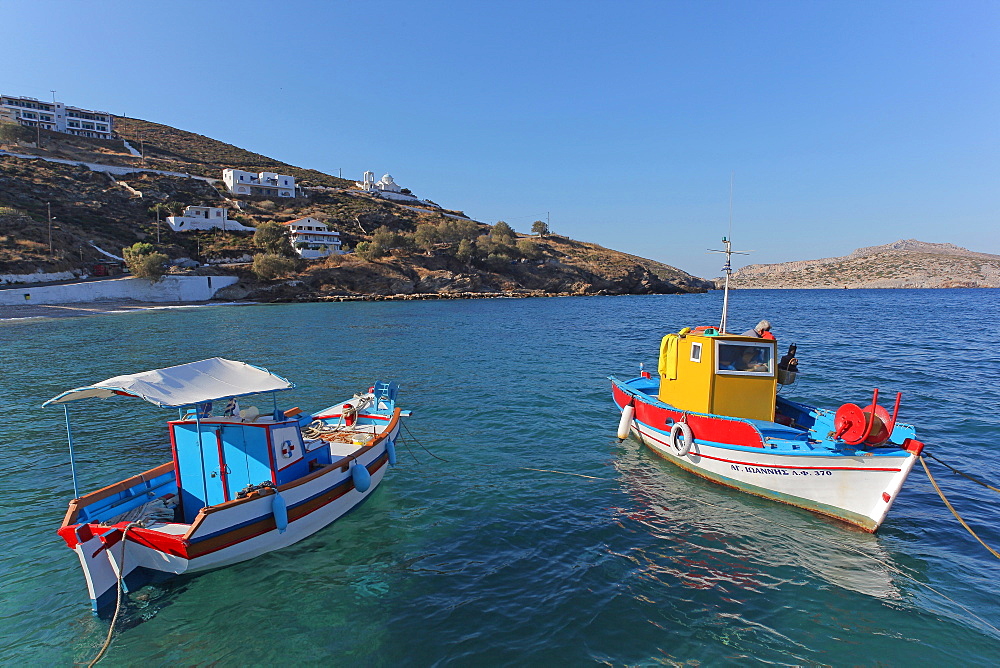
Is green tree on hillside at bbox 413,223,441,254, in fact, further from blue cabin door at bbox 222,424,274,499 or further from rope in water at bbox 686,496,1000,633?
rope in water at bbox 686,496,1000,633

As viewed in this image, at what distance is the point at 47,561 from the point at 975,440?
2479cm

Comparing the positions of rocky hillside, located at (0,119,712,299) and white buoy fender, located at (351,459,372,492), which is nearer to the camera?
white buoy fender, located at (351,459,372,492)

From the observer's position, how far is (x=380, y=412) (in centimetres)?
1481

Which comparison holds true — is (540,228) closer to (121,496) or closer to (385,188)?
(385,188)

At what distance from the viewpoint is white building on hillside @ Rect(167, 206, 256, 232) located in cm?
9044

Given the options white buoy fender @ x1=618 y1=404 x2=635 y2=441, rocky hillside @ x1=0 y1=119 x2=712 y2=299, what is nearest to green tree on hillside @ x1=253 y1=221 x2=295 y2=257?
rocky hillside @ x1=0 y1=119 x2=712 y2=299

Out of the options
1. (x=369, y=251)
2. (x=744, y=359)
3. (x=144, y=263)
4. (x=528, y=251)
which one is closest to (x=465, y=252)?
(x=369, y=251)

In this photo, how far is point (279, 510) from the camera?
30.7ft

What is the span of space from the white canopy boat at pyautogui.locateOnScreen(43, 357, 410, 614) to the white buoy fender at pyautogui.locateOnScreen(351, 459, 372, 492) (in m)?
0.02

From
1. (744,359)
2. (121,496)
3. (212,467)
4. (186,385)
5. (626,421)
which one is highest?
(186,385)

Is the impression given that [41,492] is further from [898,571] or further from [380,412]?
[898,571]

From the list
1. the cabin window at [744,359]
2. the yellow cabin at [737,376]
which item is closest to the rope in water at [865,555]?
the yellow cabin at [737,376]

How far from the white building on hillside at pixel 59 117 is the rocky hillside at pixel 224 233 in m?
7.38

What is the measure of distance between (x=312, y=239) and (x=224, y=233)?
52.2ft
